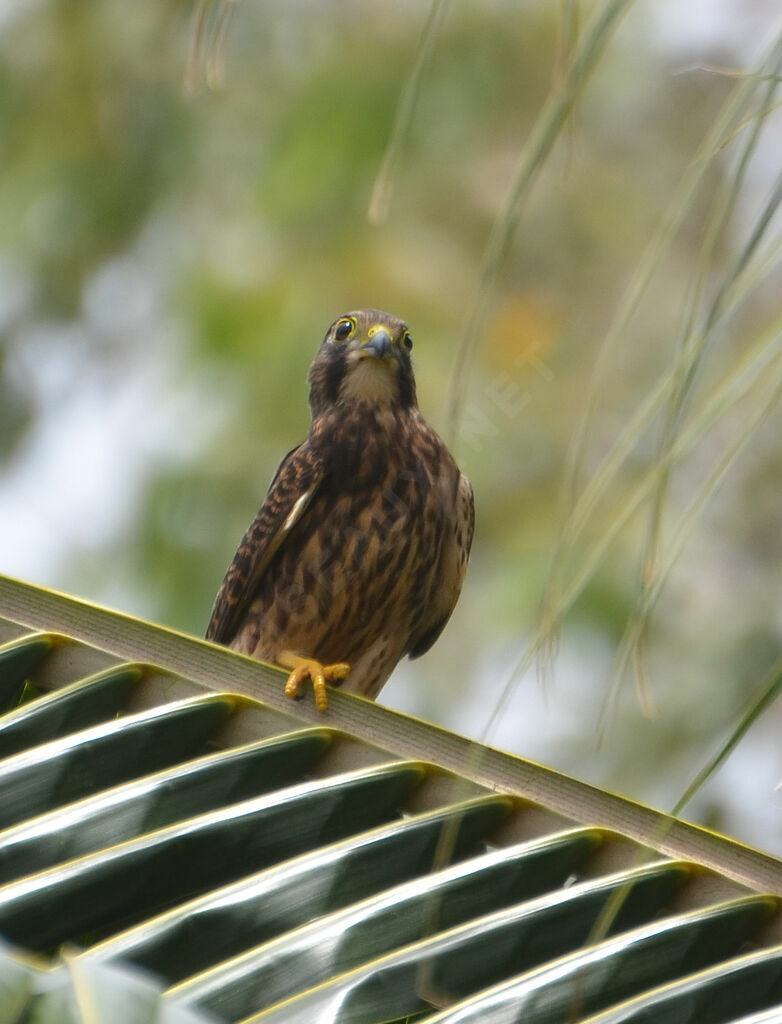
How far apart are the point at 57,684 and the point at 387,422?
8.62 feet

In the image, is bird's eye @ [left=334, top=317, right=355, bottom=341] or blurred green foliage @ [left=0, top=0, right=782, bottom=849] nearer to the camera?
bird's eye @ [left=334, top=317, right=355, bottom=341]

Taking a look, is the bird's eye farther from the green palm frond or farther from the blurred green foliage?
the green palm frond

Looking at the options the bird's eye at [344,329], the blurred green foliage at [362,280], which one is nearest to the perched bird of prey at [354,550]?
the bird's eye at [344,329]

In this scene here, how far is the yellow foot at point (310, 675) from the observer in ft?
7.08

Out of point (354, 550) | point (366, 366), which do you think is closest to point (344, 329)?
point (366, 366)

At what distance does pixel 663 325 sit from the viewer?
7504 millimetres

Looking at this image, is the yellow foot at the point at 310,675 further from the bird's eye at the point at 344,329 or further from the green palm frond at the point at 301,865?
the bird's eye at the point at 344,329

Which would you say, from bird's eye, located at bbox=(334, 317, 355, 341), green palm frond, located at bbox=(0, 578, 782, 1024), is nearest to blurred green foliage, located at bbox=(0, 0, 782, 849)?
bird's eye, located at bbox=(334, 317, 355, 341)

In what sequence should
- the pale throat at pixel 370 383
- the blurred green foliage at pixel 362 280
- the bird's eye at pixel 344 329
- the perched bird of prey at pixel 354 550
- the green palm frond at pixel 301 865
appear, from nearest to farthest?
the green palm frond at pixel 301 865, the perched bird of prey at pixel 354 550, the pale throat at pixel 370 383, the bird's eye at pixel 344 329, the blurred green foliage at pixel 362 280

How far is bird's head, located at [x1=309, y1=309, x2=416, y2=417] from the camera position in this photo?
4.84 meters

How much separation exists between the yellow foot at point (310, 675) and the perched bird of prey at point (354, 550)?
0.08m

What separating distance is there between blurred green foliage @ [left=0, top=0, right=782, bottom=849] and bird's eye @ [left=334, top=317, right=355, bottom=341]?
1.33 metres

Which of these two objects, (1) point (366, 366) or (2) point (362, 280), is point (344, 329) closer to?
(1) point (366, 366)

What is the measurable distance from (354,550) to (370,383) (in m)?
0.66
